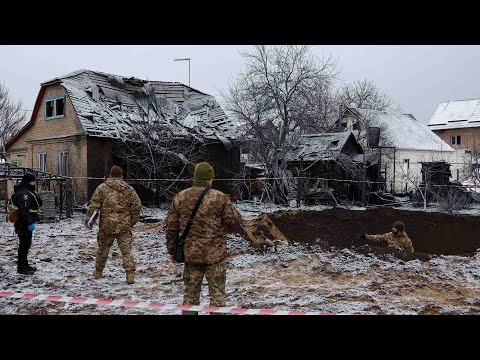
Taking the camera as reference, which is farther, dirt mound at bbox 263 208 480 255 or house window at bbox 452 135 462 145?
house window at bbox 452 135 462 145

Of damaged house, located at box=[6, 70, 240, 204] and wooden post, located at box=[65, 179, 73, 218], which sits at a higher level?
damaged house, located at box=[6, 70, 240, 204]

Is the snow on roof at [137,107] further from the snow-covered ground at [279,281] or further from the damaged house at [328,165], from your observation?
the snow-covered ground at [279,281]

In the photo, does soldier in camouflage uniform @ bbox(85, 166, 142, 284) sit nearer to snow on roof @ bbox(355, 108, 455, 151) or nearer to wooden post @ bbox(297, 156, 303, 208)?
wooden post @ bbox(297, 156, 303, 208)

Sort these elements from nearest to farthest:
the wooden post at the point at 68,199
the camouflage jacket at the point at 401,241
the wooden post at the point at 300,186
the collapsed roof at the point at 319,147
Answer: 1. the camouflage jacket at the point at 401,241
2. the wooden post at the point at 68,199
3. the wooden post at the point at 300,186
4. the collapsed roof at the point at 319,147

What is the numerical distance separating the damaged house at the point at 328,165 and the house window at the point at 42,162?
1176 cm

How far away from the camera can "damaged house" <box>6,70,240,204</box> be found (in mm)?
19891

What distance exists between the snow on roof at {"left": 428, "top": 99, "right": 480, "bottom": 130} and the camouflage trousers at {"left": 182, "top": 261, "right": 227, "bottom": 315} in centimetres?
4927

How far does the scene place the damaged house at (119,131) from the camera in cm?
1989

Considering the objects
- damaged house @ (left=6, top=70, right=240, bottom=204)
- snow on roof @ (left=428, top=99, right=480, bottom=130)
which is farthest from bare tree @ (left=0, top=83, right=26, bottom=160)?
snow on roof @ (left=428, top=99, right=480, bottom=130)

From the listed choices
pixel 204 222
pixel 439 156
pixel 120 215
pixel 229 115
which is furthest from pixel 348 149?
pixel 204 222

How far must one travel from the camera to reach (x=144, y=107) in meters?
22.8

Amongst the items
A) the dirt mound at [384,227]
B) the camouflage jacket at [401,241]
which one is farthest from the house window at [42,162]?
the camouflage jacket at [401,241]

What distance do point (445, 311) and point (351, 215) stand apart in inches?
301
